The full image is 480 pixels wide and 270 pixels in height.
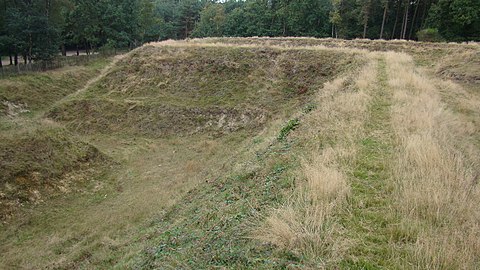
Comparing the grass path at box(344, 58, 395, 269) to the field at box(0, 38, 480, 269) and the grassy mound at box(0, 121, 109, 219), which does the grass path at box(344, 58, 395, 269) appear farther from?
the grassy mound at box(0, 121, 109, 219)

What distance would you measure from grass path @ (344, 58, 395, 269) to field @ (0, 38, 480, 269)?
0.09 ft

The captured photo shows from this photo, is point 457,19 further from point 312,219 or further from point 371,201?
point 312,219

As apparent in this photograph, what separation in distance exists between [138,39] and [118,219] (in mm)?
67942

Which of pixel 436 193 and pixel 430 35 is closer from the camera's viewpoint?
pixel 436 193

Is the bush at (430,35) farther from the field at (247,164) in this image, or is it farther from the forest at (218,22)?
the field at (247,164)

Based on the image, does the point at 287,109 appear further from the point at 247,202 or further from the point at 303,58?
the point at 247,202

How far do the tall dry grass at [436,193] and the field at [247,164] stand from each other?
3 centimetres

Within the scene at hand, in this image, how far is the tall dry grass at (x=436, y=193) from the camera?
362 centimetres

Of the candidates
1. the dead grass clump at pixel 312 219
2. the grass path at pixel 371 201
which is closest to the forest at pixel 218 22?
the grass path at pixel 371 201

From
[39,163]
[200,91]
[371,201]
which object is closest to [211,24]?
[200,91]

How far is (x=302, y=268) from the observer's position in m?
3.64

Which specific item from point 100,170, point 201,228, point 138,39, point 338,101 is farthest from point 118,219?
point 138,39

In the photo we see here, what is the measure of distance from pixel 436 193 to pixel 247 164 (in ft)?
19.3

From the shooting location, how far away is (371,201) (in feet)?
16.9
